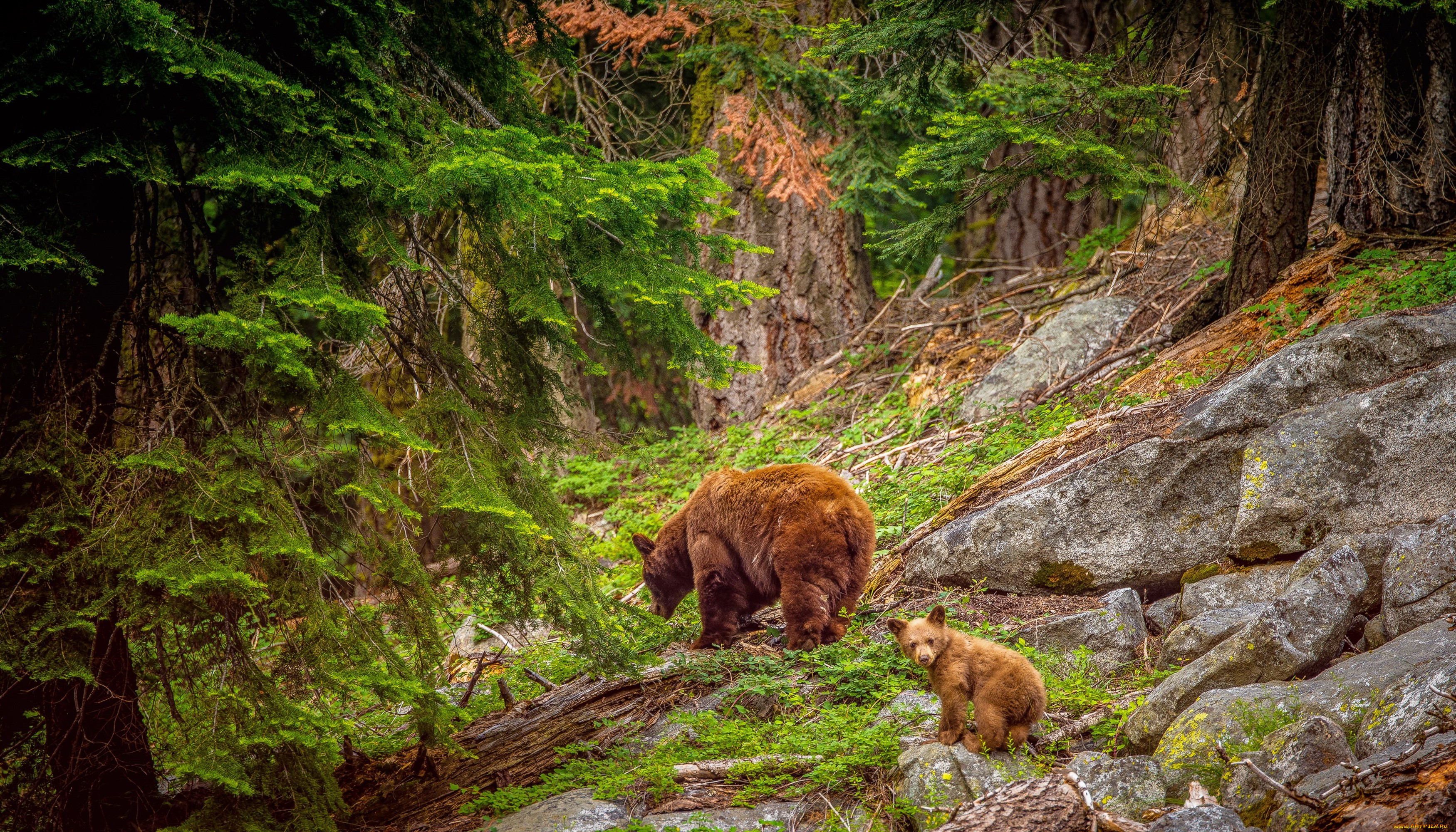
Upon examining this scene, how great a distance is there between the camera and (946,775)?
12.3 ft

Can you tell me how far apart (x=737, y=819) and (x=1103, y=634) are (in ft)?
7.55

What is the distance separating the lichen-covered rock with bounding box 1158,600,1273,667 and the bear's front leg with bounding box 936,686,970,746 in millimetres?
1345

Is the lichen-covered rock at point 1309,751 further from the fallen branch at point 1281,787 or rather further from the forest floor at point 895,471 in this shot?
the forest floor at point 895,471

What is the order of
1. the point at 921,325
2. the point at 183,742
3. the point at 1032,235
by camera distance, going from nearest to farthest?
1. the point at 183,742
2. the point at 921,325
3. the point at 1032,235

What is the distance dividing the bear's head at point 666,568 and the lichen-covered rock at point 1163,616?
9.92 ft

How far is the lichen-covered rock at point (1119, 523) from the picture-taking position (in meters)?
5.65

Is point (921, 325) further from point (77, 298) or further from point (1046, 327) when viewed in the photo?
point (77, 298)

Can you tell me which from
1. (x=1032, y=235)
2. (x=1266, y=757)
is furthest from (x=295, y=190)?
(x=1032, y=235)

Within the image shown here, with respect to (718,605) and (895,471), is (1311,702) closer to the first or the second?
(718,605)

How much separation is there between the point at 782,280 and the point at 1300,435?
657 centimetres

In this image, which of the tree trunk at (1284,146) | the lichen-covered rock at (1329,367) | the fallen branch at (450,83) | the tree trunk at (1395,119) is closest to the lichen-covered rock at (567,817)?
the fallen branch at (450,83)

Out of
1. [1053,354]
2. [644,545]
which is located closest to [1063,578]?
[644,545]

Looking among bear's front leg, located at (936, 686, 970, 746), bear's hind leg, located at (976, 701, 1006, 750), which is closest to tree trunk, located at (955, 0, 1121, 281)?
bear's front leg, located at (936, 686, 970, 746)

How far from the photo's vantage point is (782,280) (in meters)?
11.2
